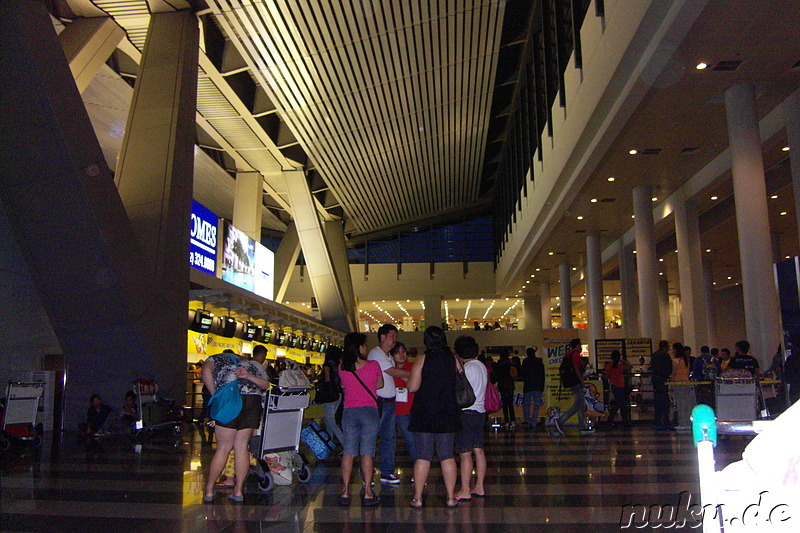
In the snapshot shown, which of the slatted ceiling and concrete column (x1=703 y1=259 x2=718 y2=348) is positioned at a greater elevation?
the slatted ceiling

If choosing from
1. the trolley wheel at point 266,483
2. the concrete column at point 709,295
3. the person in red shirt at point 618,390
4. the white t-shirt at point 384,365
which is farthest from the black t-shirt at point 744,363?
the concrete column at point 709,295

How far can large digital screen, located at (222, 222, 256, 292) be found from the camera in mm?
18672

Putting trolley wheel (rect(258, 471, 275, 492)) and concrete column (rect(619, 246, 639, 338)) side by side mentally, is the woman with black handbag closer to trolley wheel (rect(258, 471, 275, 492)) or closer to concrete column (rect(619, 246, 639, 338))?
trolley wheel (rect(258, 471, 275, 492))

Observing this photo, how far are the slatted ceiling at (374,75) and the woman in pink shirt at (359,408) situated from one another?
30.7 ft

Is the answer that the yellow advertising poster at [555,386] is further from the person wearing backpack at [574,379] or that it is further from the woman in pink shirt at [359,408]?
the woman in pink shirt at [359,408]

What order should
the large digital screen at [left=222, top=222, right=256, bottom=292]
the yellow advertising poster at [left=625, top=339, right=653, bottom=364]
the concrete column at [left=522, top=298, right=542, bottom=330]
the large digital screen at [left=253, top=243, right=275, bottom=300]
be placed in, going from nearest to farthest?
the yellow advertising poster at [left=625, top=339, right=653, bottom=364] → the large digital screen at [left=222, top=222, right=256, bottom=292] → the large digital screen at [left=253, top=243, right=275, bottom=300] → the concrete column at [left=522, top=298, right=542, bottom=330]

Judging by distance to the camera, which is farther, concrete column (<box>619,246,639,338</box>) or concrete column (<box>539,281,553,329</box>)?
concrete column (<box>539,281,553,329</box>)

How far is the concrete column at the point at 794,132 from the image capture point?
33.4 feet

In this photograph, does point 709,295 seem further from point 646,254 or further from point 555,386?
point 555,386

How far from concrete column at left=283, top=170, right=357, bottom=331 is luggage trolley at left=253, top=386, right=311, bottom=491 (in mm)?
17842

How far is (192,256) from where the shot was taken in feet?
52.8

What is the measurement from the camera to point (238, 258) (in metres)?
19.8

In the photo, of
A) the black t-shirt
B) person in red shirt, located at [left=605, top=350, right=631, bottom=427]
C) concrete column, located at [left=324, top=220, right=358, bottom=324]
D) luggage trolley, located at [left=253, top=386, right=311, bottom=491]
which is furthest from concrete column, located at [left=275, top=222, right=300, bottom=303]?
luggage trolley, located at [left=253, top=386, right=311, bottom=491]

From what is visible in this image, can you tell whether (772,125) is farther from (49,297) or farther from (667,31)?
(49,297)
